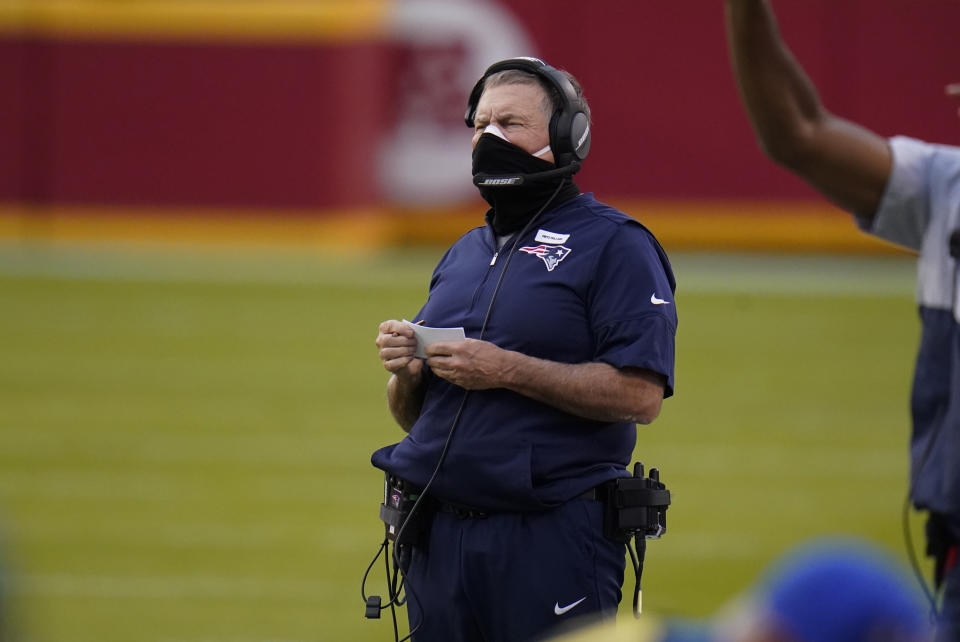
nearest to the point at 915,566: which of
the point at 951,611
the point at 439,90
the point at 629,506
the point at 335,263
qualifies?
the point at 951,611

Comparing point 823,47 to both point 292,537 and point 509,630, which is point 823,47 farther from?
Answer: point 509,630

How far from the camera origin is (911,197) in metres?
3.50

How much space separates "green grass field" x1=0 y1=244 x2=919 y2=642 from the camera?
8031 millimetres

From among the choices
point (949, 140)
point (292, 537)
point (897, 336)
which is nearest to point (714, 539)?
point (292, 537)

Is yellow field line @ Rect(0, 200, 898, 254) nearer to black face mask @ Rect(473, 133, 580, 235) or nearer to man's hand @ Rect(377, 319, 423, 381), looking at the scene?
black face mask @ Rect(473, 133, 580, 235)

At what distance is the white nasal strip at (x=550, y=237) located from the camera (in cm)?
395

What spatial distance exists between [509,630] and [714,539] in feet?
17.7

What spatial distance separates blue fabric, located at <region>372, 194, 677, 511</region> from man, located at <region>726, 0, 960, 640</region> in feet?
1.80

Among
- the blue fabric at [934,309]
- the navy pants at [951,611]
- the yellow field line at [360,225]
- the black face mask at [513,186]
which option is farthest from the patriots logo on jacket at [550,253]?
the yellow field line at [360,225]

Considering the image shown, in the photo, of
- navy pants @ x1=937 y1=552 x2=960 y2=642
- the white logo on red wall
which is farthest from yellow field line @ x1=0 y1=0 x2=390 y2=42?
navy pants @ x1=937 y1=552 x2=960 y2=642

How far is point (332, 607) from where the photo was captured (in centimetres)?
770

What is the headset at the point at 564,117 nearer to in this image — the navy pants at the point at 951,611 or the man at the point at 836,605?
the navy pants at the point at 951,611

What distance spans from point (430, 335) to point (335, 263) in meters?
15.8

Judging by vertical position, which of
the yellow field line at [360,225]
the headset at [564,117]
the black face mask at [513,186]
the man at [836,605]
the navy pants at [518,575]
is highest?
the headset at [564,117]
